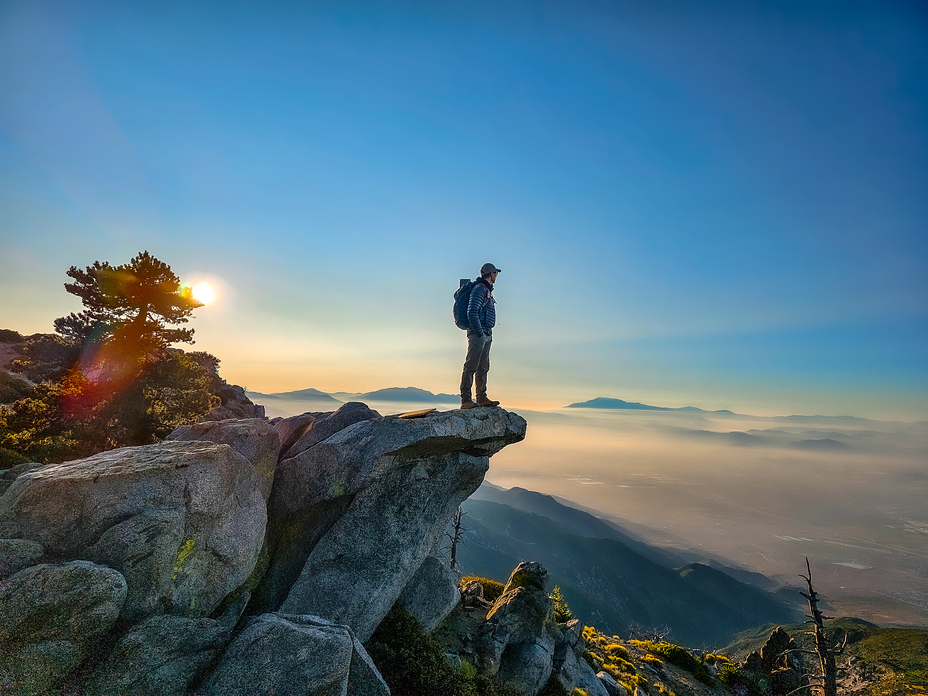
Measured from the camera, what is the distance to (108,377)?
36188mm

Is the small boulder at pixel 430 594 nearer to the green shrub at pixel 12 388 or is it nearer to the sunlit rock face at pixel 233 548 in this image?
the sunlit rock face at pixel 233 548

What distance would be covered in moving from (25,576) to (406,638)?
1213 cm

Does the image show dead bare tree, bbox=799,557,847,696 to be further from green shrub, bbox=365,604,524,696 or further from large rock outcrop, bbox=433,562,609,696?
green shrub, bbox=365,604,524,696

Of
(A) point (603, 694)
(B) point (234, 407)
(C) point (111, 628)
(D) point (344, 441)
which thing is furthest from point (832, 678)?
(B) point (234, 407)

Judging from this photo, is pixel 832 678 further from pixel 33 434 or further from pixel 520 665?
pixel 33 434

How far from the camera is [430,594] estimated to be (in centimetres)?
1822

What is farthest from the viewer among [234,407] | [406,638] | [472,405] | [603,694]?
[234,407]

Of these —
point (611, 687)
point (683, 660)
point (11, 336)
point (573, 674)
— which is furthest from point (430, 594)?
point (11, 336)

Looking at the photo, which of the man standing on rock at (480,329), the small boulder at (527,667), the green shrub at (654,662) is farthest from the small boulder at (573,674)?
the green shrub at (654,662)

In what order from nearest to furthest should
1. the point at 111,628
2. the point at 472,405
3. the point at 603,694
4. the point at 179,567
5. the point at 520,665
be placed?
the point at 111,628
the point at 179,567
the point at 472,405
the point at 520,665
the point at 603,694

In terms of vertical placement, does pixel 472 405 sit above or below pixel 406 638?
above

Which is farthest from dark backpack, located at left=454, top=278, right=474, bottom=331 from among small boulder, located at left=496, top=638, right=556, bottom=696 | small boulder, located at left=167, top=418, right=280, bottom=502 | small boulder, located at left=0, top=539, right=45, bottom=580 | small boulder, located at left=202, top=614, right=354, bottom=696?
small boulder, located at left=496, top=638, right=556, bottom=696

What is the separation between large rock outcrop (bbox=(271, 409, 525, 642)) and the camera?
14148 mm

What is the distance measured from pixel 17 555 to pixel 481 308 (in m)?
15.6
